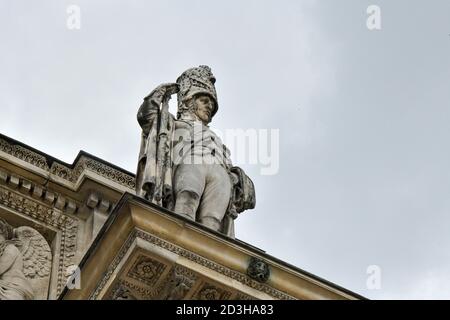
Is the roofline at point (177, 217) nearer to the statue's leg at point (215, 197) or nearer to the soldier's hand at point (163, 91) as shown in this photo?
the statue's leg at point (215, 197)

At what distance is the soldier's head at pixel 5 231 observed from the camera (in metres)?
18.3

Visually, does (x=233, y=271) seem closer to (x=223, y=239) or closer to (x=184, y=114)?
(x=223, y=239)

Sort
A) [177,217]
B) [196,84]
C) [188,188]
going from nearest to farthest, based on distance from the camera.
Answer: [177,217]
[188,188]
[196,84]

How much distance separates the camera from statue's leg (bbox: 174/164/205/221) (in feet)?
56.0

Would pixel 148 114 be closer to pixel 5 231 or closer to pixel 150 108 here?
pixel 150 108

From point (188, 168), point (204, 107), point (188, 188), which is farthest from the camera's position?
point (204, 107)

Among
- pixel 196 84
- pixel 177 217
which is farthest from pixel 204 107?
pixel 177 217

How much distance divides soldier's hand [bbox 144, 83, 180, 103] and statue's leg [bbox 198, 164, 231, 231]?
919 millimetres

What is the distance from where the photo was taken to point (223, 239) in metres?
15.9

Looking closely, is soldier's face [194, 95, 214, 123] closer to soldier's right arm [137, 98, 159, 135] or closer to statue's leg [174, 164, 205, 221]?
soldier's right arm [137, 98, 159, 135]

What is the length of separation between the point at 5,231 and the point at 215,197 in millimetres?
2249

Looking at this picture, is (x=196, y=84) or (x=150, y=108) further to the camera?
(x=196, y=84)

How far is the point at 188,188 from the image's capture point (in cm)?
1725

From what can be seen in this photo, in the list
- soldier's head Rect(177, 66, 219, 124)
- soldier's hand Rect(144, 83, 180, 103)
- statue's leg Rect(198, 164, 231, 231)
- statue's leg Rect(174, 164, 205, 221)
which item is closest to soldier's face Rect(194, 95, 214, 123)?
soldier's head Rect(177, 66, 219, 124)
